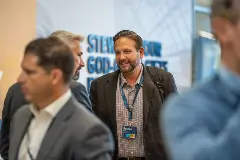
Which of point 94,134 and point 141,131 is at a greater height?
point 94,134

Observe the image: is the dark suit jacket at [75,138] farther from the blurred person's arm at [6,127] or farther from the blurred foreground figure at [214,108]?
the blurred person's arm at [6,127]

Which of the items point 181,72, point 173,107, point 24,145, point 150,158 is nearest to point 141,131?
point 150,158

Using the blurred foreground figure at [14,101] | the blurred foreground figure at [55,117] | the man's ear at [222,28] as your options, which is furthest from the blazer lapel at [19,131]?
the man's ear at [222,28]

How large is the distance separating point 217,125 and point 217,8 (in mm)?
228

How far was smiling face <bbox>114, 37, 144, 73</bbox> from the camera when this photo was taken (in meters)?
3.74

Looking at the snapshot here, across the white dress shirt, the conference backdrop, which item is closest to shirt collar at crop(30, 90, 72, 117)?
the white dress shirt

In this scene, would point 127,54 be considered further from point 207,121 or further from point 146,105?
point 207,121

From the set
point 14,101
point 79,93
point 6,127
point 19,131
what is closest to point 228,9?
point 19,131

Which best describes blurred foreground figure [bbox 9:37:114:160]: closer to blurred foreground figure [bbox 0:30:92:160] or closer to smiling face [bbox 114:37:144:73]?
blurred foreground figure [bbox 0:30:92:160]

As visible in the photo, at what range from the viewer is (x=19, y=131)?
6.55 ft

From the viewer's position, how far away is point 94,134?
71.8 inches

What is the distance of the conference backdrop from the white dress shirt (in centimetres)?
292

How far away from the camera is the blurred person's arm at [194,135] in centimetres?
79

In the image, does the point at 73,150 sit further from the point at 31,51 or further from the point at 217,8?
the point at 217,8
